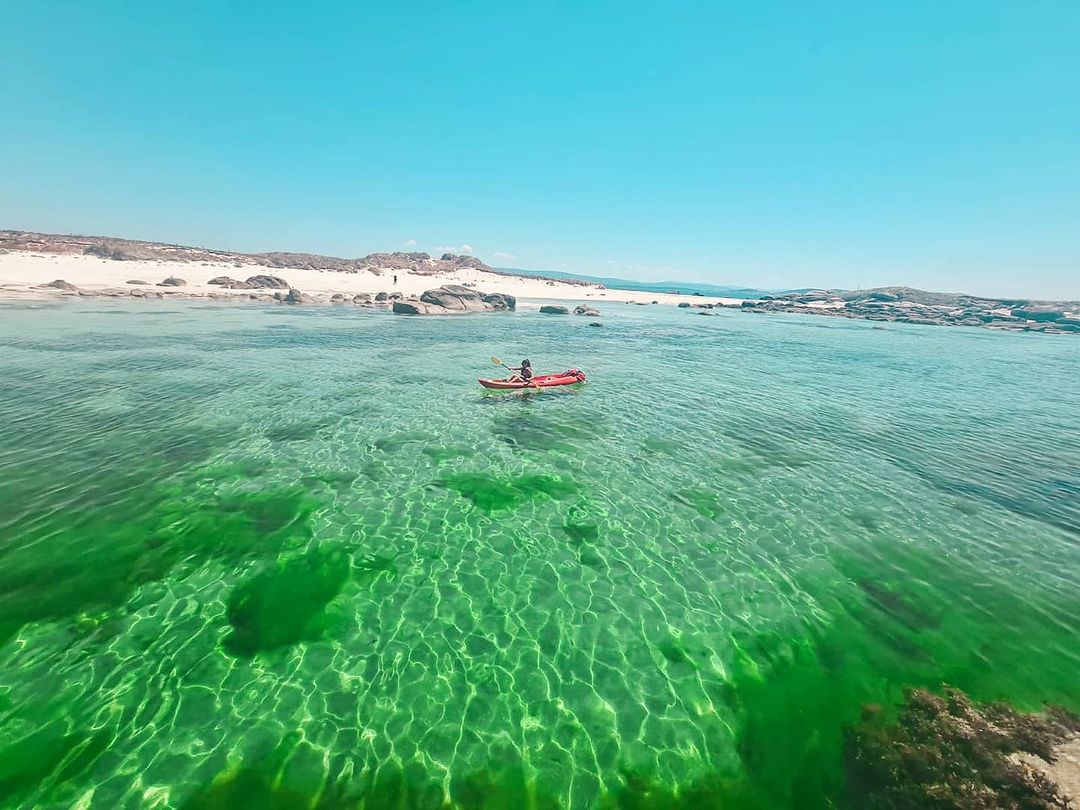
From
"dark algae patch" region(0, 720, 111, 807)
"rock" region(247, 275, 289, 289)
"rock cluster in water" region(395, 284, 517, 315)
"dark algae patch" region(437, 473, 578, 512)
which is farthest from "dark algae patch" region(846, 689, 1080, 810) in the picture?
"rock" region(247, 275, 289, 289)

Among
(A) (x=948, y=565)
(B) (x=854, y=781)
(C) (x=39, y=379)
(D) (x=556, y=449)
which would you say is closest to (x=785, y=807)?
(B) (x=854, y=781)

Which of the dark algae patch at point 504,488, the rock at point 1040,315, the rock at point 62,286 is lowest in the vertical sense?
the dark algae patch at point 504,488

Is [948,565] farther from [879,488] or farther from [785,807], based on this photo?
[785,807]

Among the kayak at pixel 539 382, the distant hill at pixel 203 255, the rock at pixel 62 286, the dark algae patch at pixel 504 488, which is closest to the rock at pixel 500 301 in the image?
the distant hill at pixel 203 255

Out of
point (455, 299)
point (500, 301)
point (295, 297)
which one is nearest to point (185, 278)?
point (295, 297)

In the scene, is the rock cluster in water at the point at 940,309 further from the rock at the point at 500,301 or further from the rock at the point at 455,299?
the rock at the point at 455,299

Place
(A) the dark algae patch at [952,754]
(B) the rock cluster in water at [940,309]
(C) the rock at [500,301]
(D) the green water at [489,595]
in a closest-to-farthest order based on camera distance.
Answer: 1. (A) the dark algae patch at [952,754]
2. (D) the green water at [489,595]
3. (C) the rock at [500,301]
4. (B) the rock cluster in water at [940,309]

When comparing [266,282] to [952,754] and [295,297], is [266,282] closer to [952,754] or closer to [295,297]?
[295,297]

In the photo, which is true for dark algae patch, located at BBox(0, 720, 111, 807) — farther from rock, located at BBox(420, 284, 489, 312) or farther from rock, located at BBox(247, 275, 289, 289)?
rock, located at BBox(247, 275, 289, 289)
